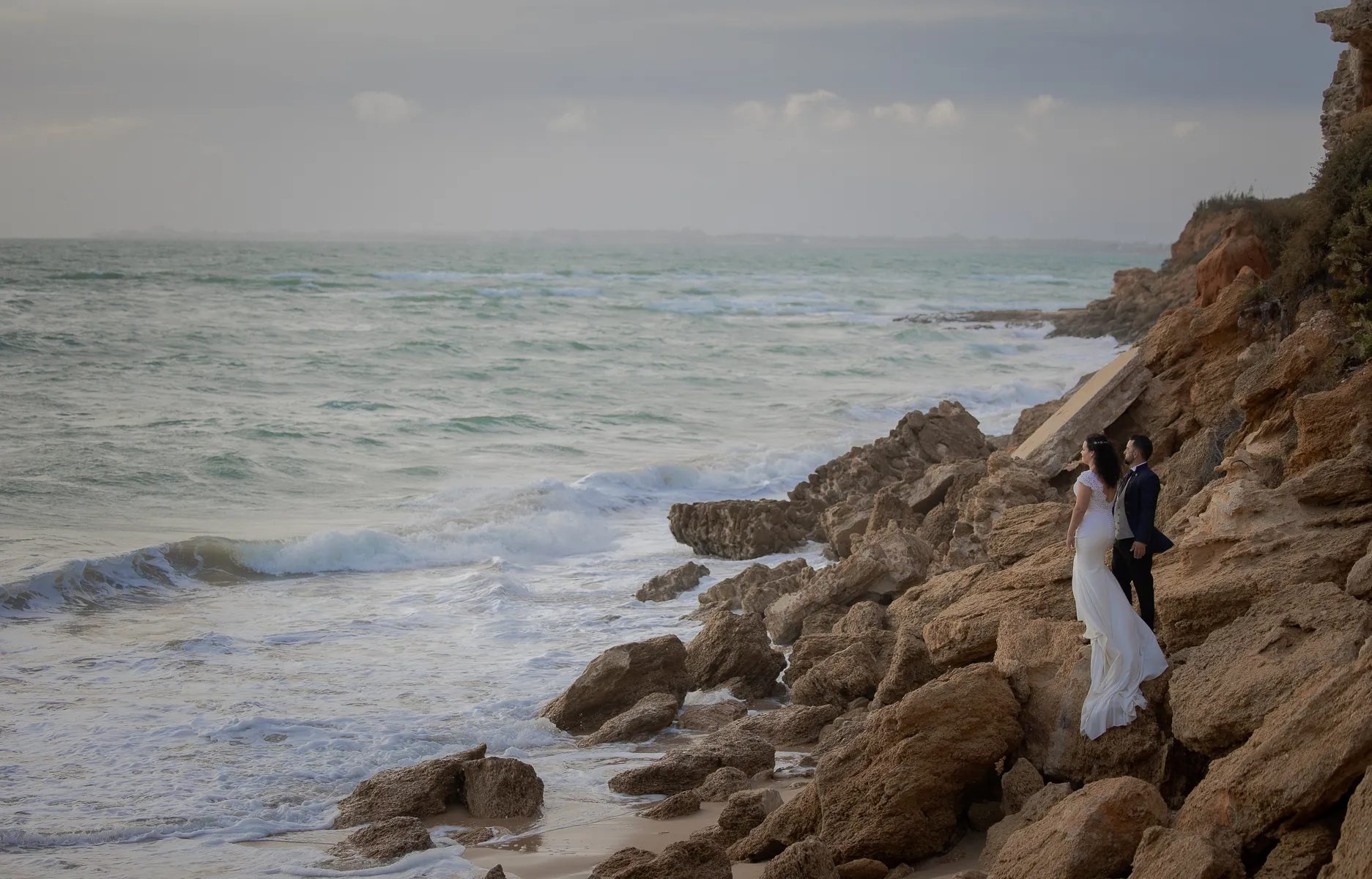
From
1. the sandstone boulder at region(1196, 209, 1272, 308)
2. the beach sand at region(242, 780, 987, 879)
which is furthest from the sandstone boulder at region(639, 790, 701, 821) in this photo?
the sandstone boulder at region(1196, 209, 1272, 308)

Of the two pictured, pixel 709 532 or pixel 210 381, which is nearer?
pixel 709 532

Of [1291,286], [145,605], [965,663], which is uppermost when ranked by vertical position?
[1291,286]

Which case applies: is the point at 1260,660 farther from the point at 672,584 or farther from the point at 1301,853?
the point at 672,584

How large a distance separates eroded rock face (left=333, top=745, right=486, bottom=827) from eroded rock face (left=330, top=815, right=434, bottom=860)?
24cm

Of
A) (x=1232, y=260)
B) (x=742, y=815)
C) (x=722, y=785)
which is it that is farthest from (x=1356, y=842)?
(x=1232, y=260)

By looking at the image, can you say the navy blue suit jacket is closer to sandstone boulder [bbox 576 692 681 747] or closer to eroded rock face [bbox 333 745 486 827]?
sandstone boulder [bbox 576 692 681 747]

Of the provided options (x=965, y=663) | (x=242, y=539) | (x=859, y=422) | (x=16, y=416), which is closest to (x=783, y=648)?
(x=965, y=663)

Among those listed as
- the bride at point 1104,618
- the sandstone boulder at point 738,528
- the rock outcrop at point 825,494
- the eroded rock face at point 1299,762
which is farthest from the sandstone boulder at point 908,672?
the sandstone boulder at point 738,528

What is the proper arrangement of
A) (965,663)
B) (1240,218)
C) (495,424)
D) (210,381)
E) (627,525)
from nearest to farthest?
(965,663) → (1240,218) → (627,525) → (495,424) → (210,381)

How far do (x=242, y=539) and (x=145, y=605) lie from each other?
8.13 feet

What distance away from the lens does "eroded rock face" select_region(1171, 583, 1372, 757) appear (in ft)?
17.9

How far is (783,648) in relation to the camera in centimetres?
1073

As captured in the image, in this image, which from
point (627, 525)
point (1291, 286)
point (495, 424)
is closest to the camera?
point (1291, 286)

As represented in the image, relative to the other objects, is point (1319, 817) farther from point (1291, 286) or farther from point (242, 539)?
point (242, 539)
